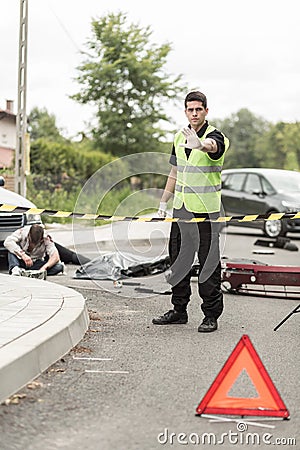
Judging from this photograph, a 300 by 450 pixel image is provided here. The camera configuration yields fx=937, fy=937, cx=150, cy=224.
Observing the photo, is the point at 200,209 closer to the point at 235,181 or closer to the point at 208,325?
the point at 208,325

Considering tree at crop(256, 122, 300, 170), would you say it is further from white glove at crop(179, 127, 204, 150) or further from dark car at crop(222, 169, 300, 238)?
white glove at crop(179, 127, 204, 150)

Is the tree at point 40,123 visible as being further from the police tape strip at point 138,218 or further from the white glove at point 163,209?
the white glove at point 163,209

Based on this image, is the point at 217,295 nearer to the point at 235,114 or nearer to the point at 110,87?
the point at 110,87

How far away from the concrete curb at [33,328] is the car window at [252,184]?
46.5 feet

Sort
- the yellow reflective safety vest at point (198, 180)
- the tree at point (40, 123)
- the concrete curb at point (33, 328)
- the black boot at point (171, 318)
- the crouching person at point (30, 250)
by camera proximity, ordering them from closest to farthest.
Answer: the concrete curb at point (33, 328), the yellow reflective safety vest at point (198, 180), the black boot at point (171, 318), the crouching person at point (30, 250), the tree at point (40, 123)

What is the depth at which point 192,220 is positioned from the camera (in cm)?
838

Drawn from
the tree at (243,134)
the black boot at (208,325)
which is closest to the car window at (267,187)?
the black boot at (208,325)

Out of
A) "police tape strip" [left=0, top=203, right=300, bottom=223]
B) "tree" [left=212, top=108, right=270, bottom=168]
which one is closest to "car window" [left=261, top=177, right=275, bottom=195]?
"police tape strip" [left=0, top=203, right=300, bottom=223]

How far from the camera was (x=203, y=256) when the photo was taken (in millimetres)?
8391

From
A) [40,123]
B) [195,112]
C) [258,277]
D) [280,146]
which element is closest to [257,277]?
[258,277]

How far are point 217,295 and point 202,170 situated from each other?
1127 millimetres

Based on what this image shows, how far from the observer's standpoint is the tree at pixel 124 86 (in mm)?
42688

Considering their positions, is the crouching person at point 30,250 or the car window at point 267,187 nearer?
the crouching person at point 30,250

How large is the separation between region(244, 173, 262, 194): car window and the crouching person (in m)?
11.9
